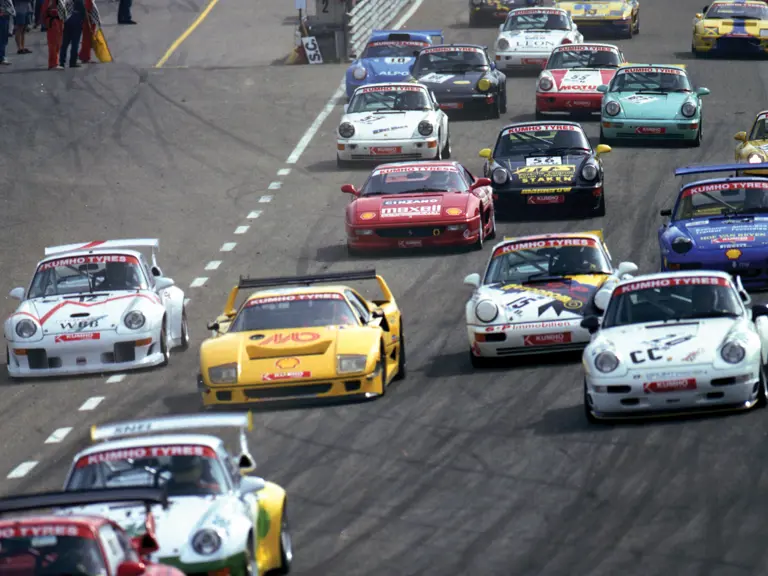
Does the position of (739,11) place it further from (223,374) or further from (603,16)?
(223,374)

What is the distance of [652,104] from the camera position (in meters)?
29.2

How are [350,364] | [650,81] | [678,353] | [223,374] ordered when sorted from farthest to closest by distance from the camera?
1. [650,81]
2. [223,374]
3. [350,364]
4. [678,353]

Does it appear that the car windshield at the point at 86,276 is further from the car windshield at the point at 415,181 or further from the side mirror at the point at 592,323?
the side mirror at the point at 592,323

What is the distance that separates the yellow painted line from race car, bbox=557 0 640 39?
31.1 ft

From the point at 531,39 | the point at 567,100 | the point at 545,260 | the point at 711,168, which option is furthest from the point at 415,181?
the point at 531,39

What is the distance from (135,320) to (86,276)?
3.83 feet

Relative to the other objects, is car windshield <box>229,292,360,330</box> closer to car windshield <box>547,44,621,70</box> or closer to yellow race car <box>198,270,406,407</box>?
yellow race car <box>198,270,406,407</box>

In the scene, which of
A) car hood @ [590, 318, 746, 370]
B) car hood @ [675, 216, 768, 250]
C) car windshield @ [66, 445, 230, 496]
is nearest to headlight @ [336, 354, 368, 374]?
car hood @ [590, 318, 746, 370]

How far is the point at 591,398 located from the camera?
13.9 m

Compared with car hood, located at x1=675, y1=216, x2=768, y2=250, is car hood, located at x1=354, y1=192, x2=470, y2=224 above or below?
below

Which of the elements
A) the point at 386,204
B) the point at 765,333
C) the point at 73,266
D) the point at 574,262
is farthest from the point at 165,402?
the point at 386,204

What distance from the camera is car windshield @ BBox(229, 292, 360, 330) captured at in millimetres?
16312

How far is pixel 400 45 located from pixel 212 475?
88.4ft

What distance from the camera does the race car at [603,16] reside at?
42.4m
